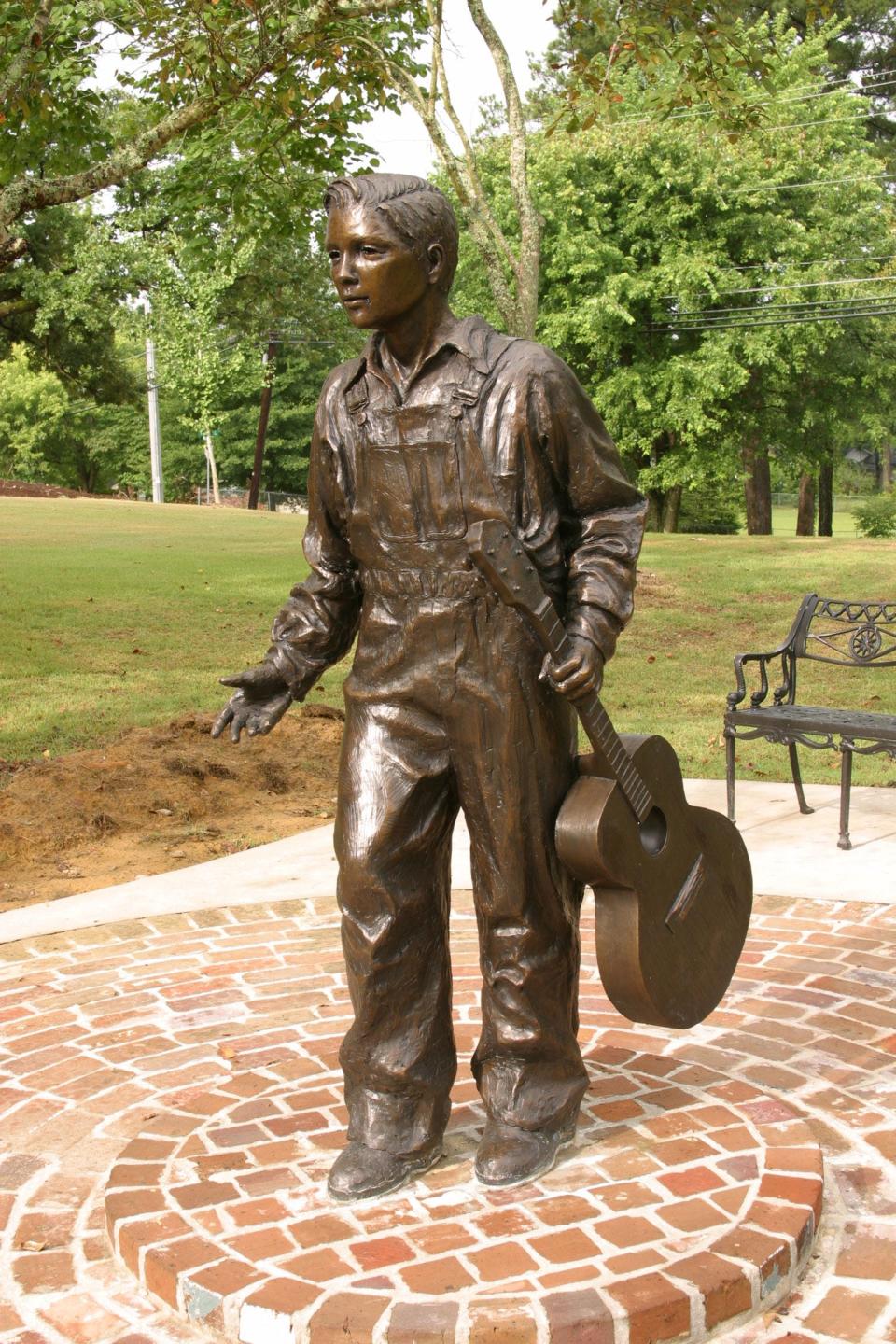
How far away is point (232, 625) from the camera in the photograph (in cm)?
1502

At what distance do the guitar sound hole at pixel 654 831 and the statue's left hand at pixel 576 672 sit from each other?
0.50 metres

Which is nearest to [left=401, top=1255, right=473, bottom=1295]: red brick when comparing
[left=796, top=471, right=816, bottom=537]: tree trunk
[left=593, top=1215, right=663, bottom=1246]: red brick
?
[left=593, top=1215, right=663, bottom=1246]: red brick

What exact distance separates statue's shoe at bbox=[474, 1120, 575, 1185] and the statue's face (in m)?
1.98

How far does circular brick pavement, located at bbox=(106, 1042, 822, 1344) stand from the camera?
3090mm

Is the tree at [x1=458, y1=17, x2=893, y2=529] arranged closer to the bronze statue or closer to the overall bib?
the bronze statue

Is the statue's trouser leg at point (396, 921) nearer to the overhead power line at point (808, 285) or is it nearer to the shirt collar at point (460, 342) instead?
the shirt collar at point (460, 342)

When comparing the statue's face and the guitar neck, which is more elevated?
the statue's face

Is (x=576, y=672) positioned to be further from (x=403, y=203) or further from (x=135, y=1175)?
(x=135, y=1175)

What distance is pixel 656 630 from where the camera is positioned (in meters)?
15.5

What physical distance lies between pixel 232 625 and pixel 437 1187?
1171cm

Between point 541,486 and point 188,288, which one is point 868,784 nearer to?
point 541,486

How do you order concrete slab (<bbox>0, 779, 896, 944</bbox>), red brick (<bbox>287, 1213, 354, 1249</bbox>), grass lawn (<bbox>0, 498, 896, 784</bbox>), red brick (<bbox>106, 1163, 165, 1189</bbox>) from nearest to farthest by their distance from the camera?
red brick (<bbox>287, 1213, 354, 1249</bbox>), red brick (<bbox>106, 1163, 165, 1189</bbox>), concrete slab (<bbox>0, 779, 896, 944</bbox>), grass lawn (<bbox>0, 498, 896, 784</bbox>)

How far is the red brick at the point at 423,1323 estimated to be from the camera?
301 cm

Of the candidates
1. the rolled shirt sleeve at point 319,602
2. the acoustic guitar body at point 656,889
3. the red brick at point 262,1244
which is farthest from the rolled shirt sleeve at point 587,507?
the red brick at point 262,1244
